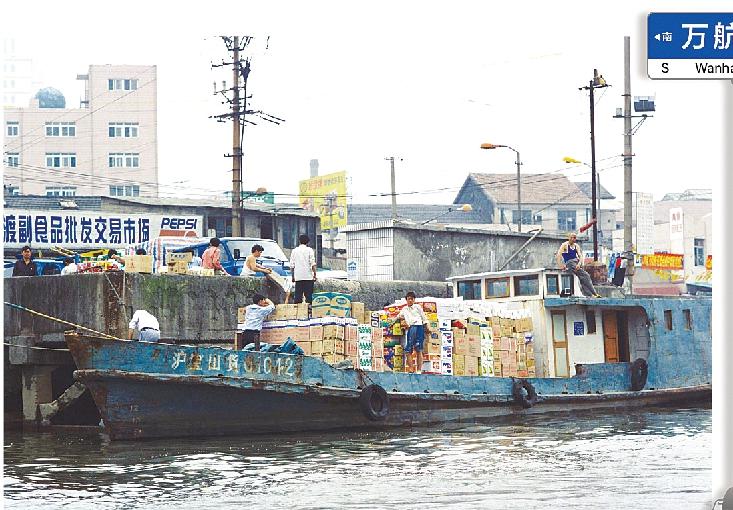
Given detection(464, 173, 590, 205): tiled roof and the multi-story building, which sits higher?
the multi-story building

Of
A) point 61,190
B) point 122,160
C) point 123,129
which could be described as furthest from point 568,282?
point 61,190

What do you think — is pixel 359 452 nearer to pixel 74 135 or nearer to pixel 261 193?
pixel 261 193

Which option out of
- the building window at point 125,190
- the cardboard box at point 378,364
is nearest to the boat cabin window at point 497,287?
the cardboard box at point 378,364

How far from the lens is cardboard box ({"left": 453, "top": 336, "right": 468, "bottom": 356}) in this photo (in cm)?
1984

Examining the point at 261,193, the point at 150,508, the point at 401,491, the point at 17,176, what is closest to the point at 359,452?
the point at 401,491

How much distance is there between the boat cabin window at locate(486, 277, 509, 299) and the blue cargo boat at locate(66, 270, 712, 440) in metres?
0.13

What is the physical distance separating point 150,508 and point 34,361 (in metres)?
9.43

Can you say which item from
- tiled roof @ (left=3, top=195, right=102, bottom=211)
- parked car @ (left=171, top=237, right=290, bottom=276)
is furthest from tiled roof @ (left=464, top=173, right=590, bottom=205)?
parked car @ (left=171, top=237, right=290, bottom=276)

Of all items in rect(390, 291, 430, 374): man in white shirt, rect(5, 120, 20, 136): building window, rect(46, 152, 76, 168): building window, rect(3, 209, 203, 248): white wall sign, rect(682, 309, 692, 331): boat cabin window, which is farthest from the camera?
rect(46, 152, 76, 168): building window

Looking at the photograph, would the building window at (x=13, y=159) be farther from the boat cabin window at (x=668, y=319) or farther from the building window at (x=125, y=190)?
the boat cabin window at (x=668, y=319)

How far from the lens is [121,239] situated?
111 ft

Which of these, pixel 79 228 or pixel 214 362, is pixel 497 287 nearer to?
pixel 214 362

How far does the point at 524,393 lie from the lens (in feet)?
67.6

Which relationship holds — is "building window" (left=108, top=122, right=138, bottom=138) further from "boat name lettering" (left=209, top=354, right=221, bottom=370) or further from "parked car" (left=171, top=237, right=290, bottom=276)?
"boat name lettering" (left=209, top=354, right=221, bottom=370)
